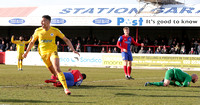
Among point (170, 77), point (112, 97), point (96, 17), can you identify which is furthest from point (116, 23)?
point (112, 97)

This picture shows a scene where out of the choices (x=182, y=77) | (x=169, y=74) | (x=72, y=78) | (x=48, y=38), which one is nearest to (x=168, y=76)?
(x=169, y=74)

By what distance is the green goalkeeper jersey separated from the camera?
10219 millimetres

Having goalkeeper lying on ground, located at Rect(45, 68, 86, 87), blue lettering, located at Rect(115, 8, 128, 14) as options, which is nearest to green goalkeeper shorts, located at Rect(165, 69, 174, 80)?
goalkeeper lying on ground, located at Rect(45, 68, 86, 87)

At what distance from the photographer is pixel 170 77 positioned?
10305 millimetres

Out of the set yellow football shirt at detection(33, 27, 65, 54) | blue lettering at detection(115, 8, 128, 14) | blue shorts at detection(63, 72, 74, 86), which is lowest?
blue shorts at detection(63, 72, 74, 86)

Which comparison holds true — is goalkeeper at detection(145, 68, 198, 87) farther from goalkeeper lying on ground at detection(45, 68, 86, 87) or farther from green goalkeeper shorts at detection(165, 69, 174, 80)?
goalkeeper lying on ground at detection(45, 68, 86, 87)

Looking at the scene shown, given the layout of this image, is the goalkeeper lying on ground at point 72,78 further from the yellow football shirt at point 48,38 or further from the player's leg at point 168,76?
the player's leg at point 168,76

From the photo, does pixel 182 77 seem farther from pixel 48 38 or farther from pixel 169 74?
pixel 48 38

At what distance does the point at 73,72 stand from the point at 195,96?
3.61 meters

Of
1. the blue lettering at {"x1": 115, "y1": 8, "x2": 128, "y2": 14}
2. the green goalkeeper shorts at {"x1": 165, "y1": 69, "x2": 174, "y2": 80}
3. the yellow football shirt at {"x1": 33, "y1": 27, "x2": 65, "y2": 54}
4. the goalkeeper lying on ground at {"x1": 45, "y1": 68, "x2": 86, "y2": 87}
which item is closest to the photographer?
the yellow football shirt at {"x1": 33, "y1": 27, "x2": 65, "y2": 54}

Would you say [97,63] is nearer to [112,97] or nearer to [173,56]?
[173,56]

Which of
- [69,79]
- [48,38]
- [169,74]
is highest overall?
[48,38]

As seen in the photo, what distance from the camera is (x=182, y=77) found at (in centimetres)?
1033

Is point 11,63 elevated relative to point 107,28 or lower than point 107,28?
lower
